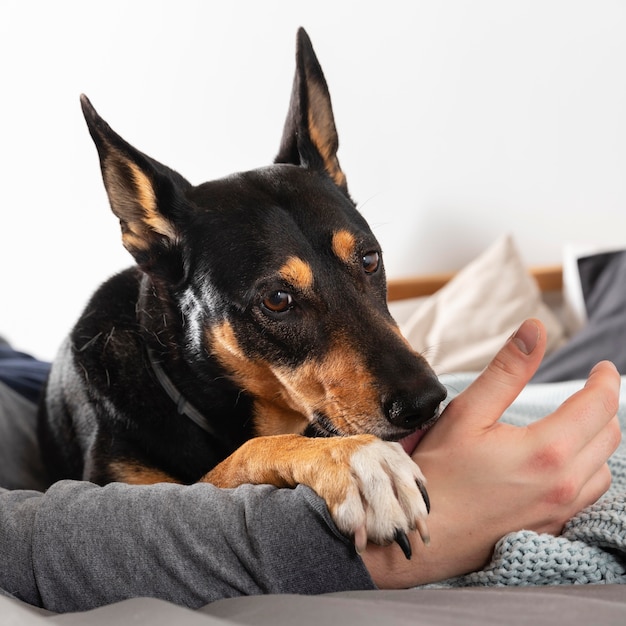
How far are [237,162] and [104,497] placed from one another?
8.89ft

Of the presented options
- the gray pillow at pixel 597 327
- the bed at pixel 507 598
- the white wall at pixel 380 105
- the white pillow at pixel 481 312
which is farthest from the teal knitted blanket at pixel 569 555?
the white wall at pixel 380 105

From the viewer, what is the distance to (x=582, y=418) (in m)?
1.08

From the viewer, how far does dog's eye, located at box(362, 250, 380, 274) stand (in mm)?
1438

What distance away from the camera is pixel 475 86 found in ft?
11.3

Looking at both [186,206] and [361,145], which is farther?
[361,145]

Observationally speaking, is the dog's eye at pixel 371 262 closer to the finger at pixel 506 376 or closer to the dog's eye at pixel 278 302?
the dog's eye at pixel 278 302

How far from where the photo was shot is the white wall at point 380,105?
3.36 metres

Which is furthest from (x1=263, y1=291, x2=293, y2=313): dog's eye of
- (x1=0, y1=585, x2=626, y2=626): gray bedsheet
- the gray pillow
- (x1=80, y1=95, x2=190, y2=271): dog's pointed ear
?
the gray pillow

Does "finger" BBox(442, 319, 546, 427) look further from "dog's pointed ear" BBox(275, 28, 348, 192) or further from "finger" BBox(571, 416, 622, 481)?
"dog's pointed ear" BBox(275, 28, 348, 192)

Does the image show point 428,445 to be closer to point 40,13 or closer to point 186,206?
point 186,206

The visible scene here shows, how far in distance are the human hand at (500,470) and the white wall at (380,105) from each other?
98.9 inches

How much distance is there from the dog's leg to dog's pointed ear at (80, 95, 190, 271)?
589 millimetres

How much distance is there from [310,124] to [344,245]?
14.0 inches

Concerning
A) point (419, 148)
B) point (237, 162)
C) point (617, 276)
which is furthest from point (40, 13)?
point (617, 276)
